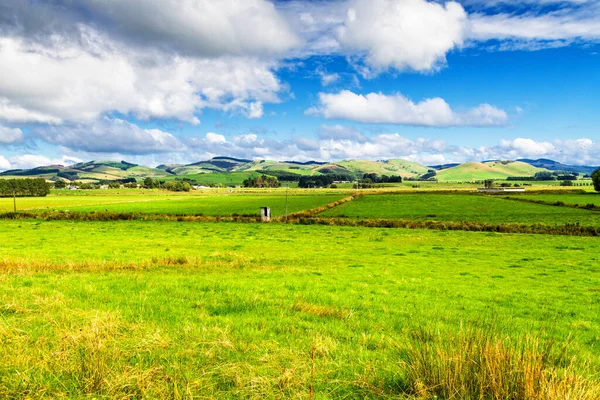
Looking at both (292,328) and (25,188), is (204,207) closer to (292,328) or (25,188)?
(292,328)

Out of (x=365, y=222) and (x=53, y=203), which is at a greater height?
(x=53, y=203)

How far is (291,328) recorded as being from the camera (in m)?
9.62

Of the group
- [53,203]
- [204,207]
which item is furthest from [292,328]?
[53,203]

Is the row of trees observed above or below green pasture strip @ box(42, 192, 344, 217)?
above

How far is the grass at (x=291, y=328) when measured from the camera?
18.5 feet

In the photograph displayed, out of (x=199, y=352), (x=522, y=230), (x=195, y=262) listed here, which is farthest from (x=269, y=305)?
(x=522, y=230)

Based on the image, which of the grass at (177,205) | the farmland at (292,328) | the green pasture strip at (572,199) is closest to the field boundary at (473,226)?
the grass at (177,205)

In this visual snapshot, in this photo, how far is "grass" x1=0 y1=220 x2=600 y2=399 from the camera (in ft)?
18.5

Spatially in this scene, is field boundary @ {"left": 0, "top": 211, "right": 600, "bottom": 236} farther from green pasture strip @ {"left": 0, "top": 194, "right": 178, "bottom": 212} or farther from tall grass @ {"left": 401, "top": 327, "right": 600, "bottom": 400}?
tall grass @ {"left": 401, "top": 327, "right": 600, "bottom": 400}

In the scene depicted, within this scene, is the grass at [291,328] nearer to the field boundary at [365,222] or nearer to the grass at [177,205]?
the field boundary at [365,222]

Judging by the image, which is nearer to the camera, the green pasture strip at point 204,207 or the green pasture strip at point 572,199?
the green pasture strip at point 204,207

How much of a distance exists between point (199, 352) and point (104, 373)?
182cm

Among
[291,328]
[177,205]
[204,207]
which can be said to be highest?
[291,328]

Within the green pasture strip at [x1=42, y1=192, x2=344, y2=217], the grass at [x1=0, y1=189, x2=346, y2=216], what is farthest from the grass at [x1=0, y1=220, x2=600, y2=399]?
the grass at [x1=0, y1=189, x2=346, y2=216]
